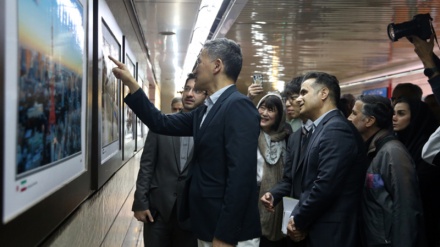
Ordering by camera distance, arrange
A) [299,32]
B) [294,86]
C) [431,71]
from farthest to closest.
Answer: [299,32] → [294,86] → [431,71]

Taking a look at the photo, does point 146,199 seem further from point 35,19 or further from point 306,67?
point 306,67

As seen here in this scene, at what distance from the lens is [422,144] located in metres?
3.23

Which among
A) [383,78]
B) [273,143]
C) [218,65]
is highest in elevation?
[383,78]

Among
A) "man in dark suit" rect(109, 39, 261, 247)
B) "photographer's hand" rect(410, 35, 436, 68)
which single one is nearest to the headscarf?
"photographer's hand" rect(410, 35, 436, 68)

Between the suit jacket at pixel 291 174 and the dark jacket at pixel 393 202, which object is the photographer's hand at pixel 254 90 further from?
the dark jacket at pixel 393 202

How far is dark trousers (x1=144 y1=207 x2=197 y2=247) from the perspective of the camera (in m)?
3.16

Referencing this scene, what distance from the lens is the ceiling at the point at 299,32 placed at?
5.25 metres

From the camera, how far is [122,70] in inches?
84.0

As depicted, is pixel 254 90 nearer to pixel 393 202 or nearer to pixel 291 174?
pixel 291 174

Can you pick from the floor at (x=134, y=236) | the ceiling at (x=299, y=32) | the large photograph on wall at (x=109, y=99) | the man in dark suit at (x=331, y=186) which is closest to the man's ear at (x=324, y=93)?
the man in dark suit at (x=331, y=186)

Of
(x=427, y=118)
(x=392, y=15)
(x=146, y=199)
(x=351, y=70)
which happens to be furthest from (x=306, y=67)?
(x=146, y=199)

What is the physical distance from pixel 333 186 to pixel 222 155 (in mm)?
818

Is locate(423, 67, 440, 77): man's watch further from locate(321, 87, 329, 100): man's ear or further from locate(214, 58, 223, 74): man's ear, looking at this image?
locate(214, 58, 223, 74): man's ear

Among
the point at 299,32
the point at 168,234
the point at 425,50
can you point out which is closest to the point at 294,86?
the point at 425,50
